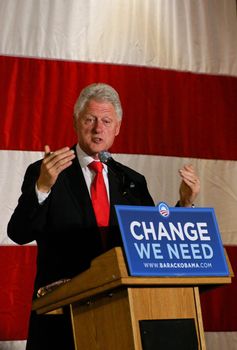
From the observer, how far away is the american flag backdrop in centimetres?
303

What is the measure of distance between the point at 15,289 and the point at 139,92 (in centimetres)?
121

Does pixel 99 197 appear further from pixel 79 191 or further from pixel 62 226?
pixel 62 226

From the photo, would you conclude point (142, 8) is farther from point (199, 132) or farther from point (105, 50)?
point (199, 132)

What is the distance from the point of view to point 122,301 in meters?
1.48

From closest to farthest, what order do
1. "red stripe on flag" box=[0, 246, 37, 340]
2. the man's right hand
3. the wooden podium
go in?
1. the wooden podium
2. the man's right hand
3. "red stripe on flag" box=[0, 246, 37, 340]

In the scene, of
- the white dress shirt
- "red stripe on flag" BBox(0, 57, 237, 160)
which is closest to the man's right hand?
the white dress shirt

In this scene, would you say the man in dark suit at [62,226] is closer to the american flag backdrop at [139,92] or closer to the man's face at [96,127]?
the man's face at [96,127]

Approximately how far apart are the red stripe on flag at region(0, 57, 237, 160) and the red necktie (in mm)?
1009

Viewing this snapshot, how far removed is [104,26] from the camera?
3.29 m

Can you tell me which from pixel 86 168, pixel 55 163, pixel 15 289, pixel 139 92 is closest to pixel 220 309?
pixel 15 289

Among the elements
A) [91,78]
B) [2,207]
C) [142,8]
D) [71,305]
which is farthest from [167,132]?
[71,305]

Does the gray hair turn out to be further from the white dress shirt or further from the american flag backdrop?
the american flag backdrop

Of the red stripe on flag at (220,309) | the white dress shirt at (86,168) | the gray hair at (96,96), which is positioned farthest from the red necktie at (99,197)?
the red stripe on flag at (220,309)

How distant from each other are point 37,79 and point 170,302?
185 centimetres
